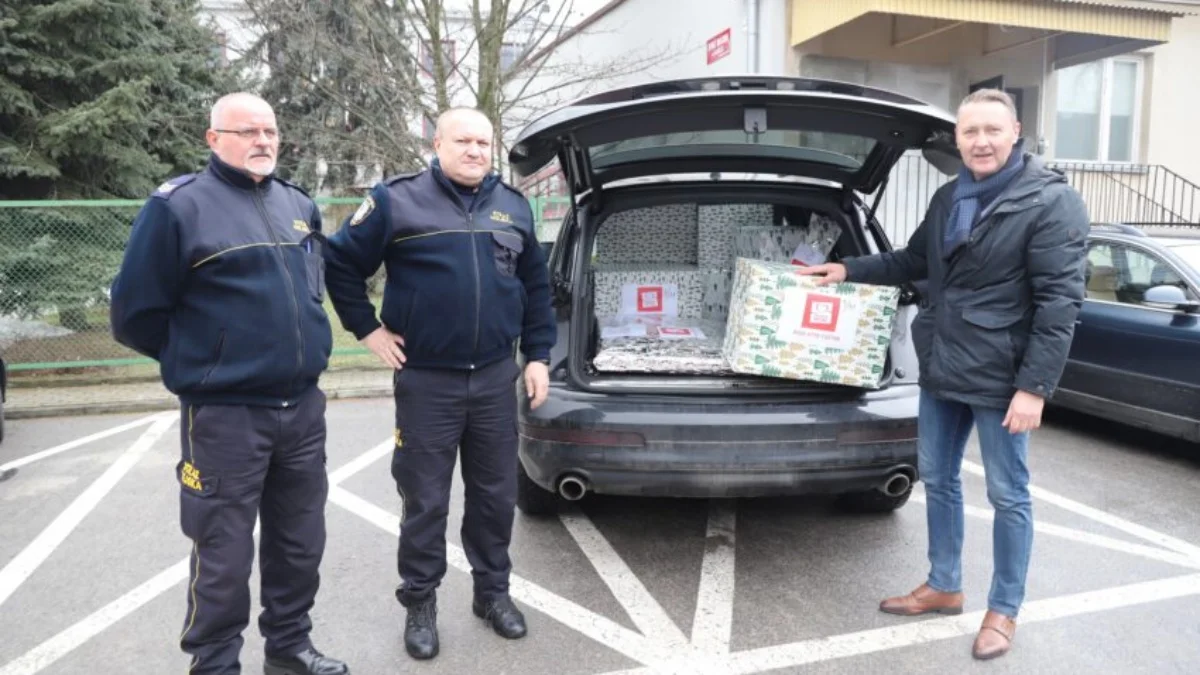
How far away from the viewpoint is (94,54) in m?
9.04

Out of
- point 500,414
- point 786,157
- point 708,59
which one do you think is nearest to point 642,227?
point 786,157

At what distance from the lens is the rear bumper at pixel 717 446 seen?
3.09 m

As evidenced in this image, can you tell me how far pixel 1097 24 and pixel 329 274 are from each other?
9.69m

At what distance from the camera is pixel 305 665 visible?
2.65m

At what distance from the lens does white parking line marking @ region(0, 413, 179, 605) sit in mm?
3539

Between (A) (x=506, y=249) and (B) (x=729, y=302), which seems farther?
(B) (x=729, y=302)

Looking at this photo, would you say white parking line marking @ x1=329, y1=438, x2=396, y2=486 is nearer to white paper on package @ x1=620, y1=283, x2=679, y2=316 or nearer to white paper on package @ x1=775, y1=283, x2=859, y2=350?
white paper on package @ x1=620, y1=283, x2=679, y2=316

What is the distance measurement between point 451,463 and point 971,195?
77.1 inches

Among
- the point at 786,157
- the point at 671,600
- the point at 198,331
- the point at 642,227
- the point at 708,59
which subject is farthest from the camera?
the point at 708,59

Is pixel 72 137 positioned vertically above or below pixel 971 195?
above

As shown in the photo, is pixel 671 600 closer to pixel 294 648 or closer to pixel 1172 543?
pixel 294 648

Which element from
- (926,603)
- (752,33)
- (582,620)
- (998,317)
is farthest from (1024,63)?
(582,620)

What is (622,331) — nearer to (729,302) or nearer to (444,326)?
(729,302)

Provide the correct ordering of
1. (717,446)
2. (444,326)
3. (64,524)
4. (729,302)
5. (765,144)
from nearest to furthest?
(444,326), (717,446), (765,144), (64,524), (729,302)
